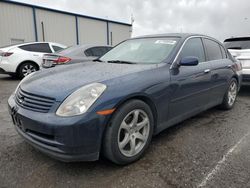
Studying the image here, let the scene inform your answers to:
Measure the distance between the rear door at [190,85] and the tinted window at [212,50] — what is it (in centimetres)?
20

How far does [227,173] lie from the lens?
2.12m

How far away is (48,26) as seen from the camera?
1573 centimetres

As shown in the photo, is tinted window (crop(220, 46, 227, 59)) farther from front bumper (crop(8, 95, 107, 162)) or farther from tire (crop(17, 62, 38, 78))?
tire (crop(17, 62, 38, 78))

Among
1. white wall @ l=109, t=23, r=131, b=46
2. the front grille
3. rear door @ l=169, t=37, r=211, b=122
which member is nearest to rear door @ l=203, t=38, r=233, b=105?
rear door @ l=169, t=37, r=211, b=122

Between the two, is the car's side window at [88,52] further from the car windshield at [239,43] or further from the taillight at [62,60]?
the car windshield at [239,43]

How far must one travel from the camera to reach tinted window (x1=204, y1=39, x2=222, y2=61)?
3623 mm

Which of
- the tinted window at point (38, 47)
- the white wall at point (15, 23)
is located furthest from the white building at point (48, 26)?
the tinted window at point (38, 47)

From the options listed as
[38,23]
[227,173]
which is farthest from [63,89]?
[38,23]

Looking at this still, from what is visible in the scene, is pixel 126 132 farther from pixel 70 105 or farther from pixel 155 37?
pixel 155 37

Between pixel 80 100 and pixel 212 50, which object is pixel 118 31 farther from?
pixel 80 100

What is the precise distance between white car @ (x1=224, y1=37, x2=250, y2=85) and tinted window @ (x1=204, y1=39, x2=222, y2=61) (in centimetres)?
178

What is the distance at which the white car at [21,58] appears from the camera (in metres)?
7.22

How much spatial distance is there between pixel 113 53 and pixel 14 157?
213cm

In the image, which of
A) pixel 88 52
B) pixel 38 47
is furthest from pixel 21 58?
pixel 88 52
